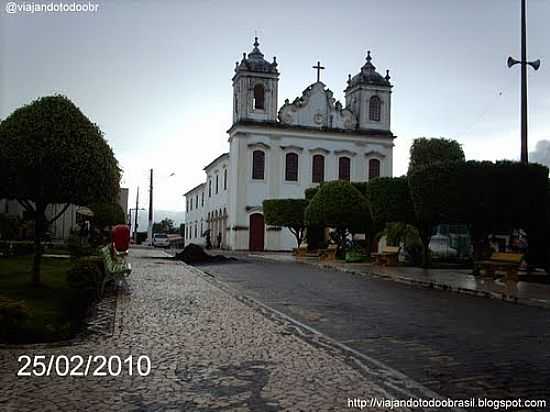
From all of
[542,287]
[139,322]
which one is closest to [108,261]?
[139,322]

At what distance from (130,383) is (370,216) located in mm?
24418

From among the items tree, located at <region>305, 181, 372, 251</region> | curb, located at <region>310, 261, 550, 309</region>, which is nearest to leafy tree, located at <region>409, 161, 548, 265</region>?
curb, located at <region>310, 261, 550, 309</region>

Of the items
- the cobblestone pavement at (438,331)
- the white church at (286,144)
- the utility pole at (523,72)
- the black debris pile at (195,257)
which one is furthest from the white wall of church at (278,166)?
the cobblestone pavement at (438,331)

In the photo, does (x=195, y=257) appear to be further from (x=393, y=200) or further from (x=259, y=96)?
(x=259, y=96)

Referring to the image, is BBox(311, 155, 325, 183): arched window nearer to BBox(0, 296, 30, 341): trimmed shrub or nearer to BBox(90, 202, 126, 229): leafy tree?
BBox(90, 202, 126, 229): leafy tree

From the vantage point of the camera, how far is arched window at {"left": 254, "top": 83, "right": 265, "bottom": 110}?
158 ft

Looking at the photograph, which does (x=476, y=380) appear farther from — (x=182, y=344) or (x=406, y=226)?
(x=406, y=226)

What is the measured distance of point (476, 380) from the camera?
223 inches

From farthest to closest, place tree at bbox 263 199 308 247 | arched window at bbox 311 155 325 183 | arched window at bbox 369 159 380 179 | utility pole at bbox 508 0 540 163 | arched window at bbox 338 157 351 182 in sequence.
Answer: arched window at bbox 369 159 380 179 < arched window at bbox 338 157 351 182 < arched window at bbox 311 155 325 183 < tree at bbox 263 199 308 247 < utility pole at bbox 508 0 540 163

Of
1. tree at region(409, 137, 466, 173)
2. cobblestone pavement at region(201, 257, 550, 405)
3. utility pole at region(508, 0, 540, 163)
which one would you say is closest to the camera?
cobblestone pavement at region(201, 257, 550, 405)

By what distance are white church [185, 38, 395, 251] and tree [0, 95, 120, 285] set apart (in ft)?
118

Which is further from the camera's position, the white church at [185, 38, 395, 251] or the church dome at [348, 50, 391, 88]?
the church dome at [348, 50, 391, 88]

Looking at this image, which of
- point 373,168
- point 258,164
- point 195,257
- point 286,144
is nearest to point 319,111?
point 286,144

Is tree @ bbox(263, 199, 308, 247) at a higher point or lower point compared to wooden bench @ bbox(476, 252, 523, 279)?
higher
